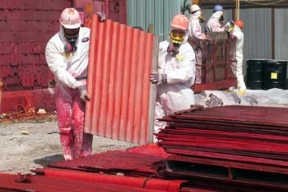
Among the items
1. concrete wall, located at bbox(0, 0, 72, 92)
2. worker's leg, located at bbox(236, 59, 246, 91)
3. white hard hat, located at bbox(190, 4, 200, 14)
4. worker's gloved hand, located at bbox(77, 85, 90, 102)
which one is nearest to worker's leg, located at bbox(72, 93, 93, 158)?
worker's gloved hand, located at bbox(77, 85, 90, 102)

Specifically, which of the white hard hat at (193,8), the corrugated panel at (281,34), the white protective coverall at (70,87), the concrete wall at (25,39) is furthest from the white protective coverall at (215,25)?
the white protective coverall at (70,87)

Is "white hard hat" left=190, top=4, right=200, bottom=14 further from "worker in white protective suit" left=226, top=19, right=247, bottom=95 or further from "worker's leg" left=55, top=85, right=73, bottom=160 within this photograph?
"worker's leg" left=55, top=85, right=73, bottom=160

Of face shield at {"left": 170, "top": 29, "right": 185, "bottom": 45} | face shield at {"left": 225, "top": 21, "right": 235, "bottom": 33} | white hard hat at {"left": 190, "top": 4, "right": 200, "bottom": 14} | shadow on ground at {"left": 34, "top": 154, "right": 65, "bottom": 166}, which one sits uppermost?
white hard hat at {"left": 190, "top": 4, "right": 200, "bottom": 14}

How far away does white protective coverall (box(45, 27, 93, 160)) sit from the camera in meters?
8.36

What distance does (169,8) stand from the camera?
19.0 m

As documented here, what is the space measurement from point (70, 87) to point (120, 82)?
52cm

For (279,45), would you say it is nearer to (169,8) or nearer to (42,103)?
(169,8)

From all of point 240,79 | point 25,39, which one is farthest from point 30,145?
point 240,79

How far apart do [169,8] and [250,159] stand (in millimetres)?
14613

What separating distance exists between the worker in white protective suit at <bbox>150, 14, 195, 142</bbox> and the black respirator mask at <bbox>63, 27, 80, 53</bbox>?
3.06 feet

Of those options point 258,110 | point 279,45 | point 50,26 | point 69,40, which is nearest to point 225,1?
point 279,45

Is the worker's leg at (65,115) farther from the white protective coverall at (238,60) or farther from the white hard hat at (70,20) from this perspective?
the white protective coverall at (238,60)

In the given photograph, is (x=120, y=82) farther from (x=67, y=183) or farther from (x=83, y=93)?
(x=67, y=183)

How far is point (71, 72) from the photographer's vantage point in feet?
27.5
